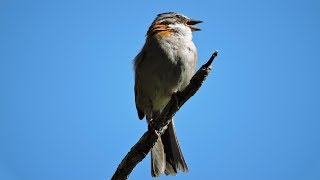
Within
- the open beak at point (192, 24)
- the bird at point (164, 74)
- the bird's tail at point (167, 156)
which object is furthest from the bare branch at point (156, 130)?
the open beak at point (192, 24)

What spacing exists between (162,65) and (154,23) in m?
1.26

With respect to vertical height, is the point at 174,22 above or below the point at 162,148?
above

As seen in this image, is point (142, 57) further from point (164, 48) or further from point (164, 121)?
point (164, 121)

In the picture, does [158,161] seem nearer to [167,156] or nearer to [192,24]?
[167,156]

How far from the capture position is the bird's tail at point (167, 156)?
614cm

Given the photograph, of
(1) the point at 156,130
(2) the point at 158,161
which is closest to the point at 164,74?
(2) the point at 158,161

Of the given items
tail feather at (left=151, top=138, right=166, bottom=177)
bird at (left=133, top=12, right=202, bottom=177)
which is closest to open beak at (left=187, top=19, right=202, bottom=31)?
bird at (left=133, top=12, right=202, bottom=177)

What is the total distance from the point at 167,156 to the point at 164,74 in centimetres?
133

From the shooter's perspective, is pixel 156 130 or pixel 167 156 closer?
pixel 156 130

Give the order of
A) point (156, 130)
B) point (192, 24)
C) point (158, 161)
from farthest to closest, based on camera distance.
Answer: point (192, 24)
point (158, 161)
point (156, 130)

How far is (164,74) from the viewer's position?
246 inches

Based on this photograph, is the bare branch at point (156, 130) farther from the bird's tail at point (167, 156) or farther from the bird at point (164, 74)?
the bird's tail at point (167, 156)

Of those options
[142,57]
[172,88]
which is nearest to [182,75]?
[172,88]

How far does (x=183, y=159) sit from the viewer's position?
6.48m
